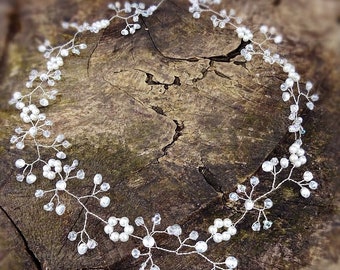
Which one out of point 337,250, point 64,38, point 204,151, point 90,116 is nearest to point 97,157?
point 90,116

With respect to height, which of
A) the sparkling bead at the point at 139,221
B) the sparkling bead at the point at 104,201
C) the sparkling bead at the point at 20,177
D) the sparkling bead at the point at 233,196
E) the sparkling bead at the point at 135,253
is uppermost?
the sparkling bead at the point at 233,196

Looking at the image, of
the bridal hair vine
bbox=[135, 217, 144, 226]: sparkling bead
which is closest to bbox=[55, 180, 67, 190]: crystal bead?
the bridal hair vine

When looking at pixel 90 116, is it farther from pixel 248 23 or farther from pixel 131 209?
pixel 248 23

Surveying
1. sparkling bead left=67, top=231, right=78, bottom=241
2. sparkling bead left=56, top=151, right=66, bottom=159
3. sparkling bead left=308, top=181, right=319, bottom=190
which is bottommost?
sparkling bead left=67, top=231, right=78, bottom=241

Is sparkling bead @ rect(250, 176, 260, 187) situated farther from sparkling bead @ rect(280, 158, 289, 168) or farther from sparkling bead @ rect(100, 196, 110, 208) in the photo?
sparkling bead @ rect(100, 196, 110, 208)

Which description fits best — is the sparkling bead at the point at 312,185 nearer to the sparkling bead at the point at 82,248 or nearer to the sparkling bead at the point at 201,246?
the sparkling bead at the point at 201,246

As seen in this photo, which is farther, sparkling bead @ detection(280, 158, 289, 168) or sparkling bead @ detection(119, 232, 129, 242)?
sparkling bead @ detection(280, 158, 289, 168)

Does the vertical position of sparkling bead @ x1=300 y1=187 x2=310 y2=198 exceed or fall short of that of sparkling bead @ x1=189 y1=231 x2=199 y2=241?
it exceeds it

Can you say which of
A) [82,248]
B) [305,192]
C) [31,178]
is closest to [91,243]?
[82,248]

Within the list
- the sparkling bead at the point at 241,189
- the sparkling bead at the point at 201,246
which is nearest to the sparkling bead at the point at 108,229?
the sparkling bead at the point at 201,246

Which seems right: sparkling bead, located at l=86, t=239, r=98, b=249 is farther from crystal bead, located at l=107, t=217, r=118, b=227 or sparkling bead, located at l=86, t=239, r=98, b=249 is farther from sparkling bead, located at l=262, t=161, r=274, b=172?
sparkling bead, located at l=262, t=161, r=274, b=172
